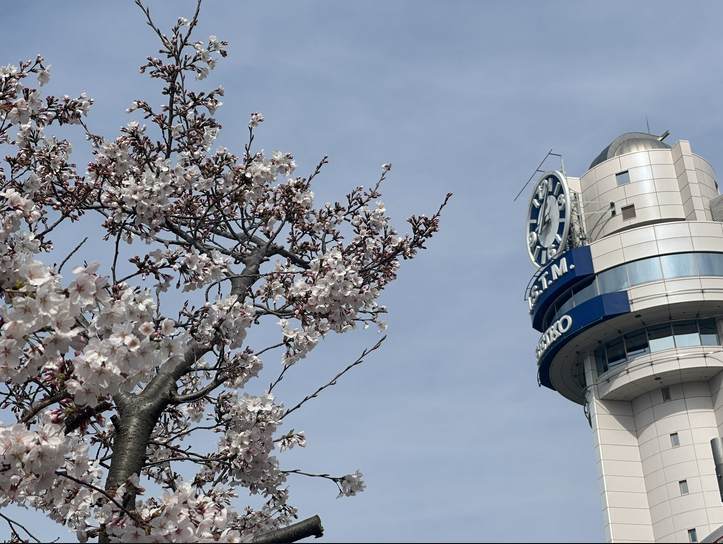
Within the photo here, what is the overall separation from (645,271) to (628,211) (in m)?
4.83

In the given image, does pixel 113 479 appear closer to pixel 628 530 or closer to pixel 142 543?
pixel 142 543

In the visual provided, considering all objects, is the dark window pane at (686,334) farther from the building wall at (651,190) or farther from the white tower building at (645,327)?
the building wall at (651,190)

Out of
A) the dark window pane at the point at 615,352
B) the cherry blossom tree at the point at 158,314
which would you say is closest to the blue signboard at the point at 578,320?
the dark window pane at the point at 615,352

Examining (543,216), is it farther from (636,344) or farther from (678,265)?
A: (636,344)

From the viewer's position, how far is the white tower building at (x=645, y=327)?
132 feet

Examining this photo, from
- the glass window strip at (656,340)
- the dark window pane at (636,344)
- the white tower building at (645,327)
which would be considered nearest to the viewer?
the white tower building at (645,327)

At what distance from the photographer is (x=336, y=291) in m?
8.27

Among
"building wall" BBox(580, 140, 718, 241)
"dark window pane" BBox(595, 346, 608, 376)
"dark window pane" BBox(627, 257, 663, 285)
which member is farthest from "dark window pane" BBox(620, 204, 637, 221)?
"dark window pane" BBox(595, 346, 608, 376)

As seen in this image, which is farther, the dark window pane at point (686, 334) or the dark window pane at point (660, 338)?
the dark window pane at point (660, 338)

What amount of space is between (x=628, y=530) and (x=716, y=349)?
426 inches

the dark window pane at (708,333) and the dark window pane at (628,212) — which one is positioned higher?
the dark window pane at (628,212)

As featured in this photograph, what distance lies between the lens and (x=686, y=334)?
41.6 m

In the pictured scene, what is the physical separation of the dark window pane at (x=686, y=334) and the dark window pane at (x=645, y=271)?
134 inches

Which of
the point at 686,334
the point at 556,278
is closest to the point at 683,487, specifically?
the point at 686,334
